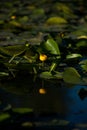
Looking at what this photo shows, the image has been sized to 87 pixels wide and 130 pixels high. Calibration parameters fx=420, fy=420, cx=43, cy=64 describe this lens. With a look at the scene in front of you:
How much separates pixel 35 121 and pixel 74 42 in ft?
4.80

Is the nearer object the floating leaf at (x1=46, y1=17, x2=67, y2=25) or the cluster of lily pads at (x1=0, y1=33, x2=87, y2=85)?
the cluster of lily pads at (x1=0, y1=33, x2=87, y2=85)

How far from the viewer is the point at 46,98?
208 cm

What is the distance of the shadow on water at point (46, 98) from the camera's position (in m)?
1.87

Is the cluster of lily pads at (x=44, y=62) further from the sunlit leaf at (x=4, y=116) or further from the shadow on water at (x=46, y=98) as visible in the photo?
the sunlit leaf at (x=4, y=116)

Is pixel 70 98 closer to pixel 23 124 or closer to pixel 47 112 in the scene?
pixel 47 112

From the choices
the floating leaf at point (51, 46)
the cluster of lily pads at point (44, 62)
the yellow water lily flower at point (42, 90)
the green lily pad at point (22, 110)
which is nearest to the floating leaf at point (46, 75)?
the cluster of lily pads at point (44, 62)

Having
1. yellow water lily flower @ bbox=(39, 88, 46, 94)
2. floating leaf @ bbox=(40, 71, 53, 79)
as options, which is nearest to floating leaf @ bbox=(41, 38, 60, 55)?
floating leaf @ bbox=(40, 71, 53, 79)

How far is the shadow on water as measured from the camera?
1.87m

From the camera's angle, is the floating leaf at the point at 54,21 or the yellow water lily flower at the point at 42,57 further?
the floating leaf at the point at 54,21

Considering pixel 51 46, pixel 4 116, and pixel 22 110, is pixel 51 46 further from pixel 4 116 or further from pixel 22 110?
pixel 4 116

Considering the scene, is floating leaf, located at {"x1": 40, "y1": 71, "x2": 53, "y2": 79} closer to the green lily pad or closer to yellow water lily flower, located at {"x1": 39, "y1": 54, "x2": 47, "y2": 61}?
yellow water lily flower, located at {"x1": 39, "y1": 54, "x2": 47, "y2": 61}

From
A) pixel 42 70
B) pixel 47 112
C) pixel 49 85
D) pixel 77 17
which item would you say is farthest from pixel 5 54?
pixel 77 17

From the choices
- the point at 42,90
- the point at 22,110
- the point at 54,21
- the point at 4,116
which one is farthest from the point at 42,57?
the point at 54,21

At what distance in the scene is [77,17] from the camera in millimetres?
4980
